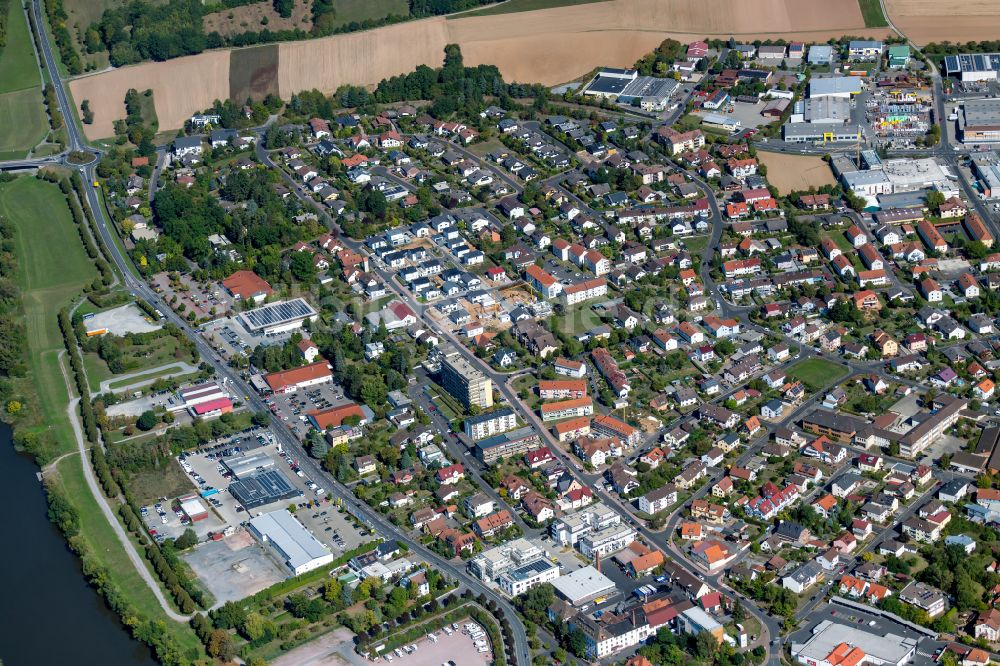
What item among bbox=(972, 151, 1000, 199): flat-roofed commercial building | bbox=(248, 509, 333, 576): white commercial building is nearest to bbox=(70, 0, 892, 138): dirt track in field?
bbox=(972, 151, 1000, 199): flat-roofed commercial building

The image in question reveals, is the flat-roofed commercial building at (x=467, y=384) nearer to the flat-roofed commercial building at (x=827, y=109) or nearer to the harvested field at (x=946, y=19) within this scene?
the flat-roofed commercial building at (x=827, y=109)

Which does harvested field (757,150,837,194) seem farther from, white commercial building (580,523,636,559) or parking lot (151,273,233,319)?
white commercial building (580,523,636,559)

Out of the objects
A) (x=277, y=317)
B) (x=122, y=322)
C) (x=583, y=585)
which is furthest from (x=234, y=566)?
(x=122, y=322)

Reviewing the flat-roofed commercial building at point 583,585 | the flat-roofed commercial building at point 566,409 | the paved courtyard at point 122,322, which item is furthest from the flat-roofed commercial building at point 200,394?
the flat-roofed commercial building at point 583,585

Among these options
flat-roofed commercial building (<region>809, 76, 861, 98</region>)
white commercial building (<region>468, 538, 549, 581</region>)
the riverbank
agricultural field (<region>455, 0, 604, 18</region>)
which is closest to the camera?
the riverbank

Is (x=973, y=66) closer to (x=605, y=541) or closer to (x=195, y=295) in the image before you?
(x=195, y=295)
